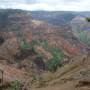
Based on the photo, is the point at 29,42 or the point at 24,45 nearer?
the point at 24,45

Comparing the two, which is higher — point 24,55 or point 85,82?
point 85,82

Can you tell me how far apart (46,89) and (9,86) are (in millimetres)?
20673

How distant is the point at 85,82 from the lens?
32.4m

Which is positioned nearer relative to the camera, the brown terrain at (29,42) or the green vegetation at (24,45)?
the brown terrain at (29,42)

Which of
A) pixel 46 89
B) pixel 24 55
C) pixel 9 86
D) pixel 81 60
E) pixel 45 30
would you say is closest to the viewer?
pixel 46 89

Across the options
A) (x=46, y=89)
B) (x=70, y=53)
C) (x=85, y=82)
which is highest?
(x=85, y=82)

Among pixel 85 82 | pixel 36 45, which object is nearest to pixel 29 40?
pixel 36 45

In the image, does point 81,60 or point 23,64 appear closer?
point 81,60

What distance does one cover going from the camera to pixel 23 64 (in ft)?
360

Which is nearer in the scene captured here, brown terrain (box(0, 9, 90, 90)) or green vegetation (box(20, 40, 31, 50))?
→ brown terrain (box(0, 9, 90, 90))

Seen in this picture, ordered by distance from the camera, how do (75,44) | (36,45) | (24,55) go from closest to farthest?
1. (24,55)
2. (36,45)
3. (75,44)

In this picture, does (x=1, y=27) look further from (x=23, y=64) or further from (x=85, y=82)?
(x=85, y=82)

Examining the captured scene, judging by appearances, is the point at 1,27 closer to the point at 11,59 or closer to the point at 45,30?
the point at 45,30

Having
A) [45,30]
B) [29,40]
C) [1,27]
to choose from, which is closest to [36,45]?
[29,40]
